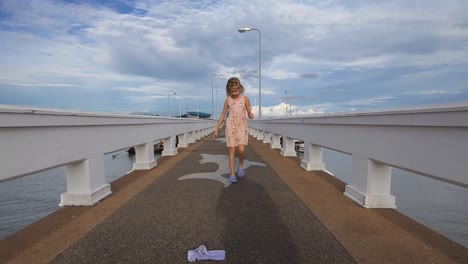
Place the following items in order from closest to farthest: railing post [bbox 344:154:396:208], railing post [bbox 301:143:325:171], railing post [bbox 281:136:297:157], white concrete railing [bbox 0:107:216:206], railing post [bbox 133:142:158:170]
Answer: white concrete railing [bbox 0:107:216:206] → railing post [bbox 344:154:396:208] → railing post [bbox 301:143:325:171] → railing post [bbox 133:142:158:170] → railing post [bbox 281:136:297:157]

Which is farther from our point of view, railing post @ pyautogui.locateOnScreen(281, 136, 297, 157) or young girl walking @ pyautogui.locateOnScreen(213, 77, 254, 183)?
railing post @ pyautogui.locateOnScreen(281, 136, 297, 157)

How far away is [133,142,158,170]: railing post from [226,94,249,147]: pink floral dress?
2.74 metres

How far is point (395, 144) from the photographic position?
3406mm

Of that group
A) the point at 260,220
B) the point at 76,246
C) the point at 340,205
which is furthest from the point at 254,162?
the point at 76,246

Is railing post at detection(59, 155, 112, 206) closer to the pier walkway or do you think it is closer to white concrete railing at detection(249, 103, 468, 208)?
the pier walkway

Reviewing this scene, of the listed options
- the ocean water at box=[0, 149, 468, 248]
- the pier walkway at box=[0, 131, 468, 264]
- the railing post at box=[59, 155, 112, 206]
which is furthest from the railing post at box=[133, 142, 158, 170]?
the ocean water at box=[0, 149, 468, 248]

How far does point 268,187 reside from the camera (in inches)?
209

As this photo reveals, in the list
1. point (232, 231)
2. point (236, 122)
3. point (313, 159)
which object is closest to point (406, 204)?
point (313, 159)

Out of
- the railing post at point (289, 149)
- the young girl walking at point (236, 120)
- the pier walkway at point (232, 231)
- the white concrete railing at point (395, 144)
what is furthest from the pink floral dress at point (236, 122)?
the railing post at point (289, 149)

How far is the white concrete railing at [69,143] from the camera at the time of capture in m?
2.68

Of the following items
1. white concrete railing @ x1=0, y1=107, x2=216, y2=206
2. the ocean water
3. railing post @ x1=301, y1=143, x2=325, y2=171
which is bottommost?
the ocean water

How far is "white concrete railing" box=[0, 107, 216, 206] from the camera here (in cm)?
268

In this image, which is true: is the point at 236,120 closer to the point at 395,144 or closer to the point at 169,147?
the point at 395,144

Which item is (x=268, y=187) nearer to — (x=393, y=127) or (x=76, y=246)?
(x=393, y=127)
